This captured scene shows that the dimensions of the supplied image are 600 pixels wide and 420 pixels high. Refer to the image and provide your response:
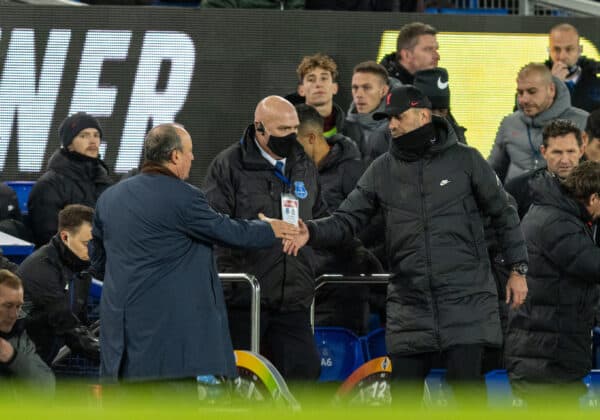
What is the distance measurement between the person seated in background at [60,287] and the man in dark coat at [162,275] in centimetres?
157

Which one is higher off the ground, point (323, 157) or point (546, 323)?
point (323, 157)

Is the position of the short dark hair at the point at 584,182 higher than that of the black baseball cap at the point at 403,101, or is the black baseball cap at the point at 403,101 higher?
the black baseball cap at the point at 403,101

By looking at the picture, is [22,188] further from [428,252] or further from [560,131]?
[428,252]

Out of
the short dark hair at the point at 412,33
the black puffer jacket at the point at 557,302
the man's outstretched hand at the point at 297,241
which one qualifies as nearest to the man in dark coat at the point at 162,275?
the man's outstretched hand at the point at 297,241

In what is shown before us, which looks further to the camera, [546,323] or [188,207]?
[546,323]

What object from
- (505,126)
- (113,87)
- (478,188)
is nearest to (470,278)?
(478,188)

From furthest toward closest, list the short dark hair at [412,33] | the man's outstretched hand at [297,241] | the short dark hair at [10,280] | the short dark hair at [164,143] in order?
the short dark hair at [412,33] < the short dark hair at [10,280] < the man's outstretched hand at [297,241] < the short dark hair at [164,143]

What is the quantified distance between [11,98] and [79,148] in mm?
1447

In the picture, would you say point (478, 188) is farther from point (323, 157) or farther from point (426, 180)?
point (323, 157)

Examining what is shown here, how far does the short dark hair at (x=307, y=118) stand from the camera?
1051cm

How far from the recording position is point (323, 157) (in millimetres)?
10594

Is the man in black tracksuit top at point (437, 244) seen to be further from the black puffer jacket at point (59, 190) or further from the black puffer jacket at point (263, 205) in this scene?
the black puffer jacket at point (59, 190)

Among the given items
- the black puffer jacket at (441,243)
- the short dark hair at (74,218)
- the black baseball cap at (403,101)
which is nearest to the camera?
the black puffer jacket at (441,243)

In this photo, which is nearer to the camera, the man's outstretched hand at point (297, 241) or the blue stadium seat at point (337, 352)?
the man's outstretched hand at point (297, 241)
